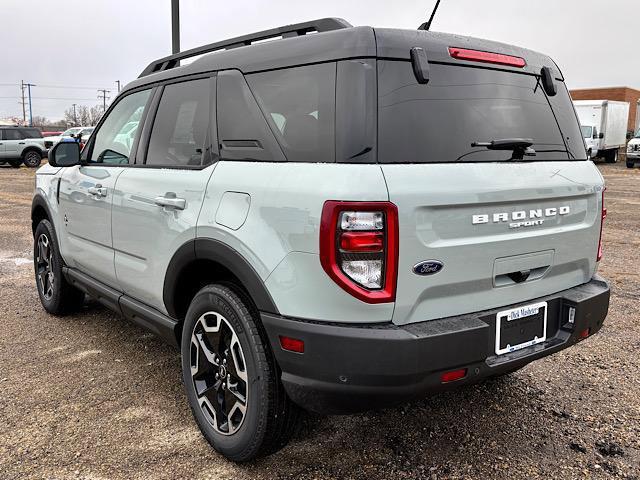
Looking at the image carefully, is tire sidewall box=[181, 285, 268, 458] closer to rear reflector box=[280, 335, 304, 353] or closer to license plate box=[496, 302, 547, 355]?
rear reflector box=[280, 335, 304, 353]

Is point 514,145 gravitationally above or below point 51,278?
above

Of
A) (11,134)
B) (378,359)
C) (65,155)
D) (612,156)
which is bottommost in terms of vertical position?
(378,359)

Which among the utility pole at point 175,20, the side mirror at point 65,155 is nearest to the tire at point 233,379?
the side mirror at point 65,155

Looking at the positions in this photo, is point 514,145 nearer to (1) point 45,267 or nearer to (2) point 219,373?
(2) point 219,373

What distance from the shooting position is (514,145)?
2428mm

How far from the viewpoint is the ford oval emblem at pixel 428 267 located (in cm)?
210

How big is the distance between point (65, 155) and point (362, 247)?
279 centimetres

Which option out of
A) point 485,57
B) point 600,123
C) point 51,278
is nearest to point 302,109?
point 485,57

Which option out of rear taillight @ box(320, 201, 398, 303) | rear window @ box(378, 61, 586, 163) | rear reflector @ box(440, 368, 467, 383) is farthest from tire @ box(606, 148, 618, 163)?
rear taillight @ box(320, 201, 398, 303)

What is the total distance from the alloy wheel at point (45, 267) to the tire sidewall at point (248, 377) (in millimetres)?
2409

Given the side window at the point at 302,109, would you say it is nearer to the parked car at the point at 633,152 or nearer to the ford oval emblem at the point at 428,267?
the ford oval emblem at the point at 428,267

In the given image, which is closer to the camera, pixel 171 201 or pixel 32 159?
pixel 171 201

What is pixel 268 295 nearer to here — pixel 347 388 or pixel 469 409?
pixel 347 388

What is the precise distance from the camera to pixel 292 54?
2.42 meters
